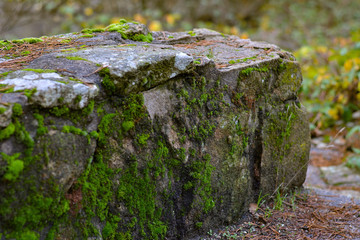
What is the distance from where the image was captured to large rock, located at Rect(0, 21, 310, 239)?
1.61 metres

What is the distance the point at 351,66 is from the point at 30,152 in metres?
6.01

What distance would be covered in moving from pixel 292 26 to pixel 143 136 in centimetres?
1176

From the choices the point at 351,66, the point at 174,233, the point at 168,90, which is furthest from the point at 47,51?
the point at 351,66

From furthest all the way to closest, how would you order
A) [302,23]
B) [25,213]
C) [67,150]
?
[302,23] < [67,150] < [25,213]

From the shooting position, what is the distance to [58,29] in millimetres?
8750

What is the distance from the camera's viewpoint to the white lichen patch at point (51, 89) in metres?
1.64

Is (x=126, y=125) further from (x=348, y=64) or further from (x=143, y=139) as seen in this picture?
(x=348, y=64)

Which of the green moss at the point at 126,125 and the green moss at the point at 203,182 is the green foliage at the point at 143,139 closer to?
the green moss at the point at 126,125

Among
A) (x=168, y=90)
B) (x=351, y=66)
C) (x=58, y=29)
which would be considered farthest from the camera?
(x=58, y=29)

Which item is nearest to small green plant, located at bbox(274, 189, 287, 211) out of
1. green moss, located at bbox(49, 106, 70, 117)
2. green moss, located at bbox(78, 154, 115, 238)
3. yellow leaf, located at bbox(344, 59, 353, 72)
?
green moss, located at bbox(78, 154, 115, 238)

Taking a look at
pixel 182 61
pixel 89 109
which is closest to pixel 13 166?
pixel 89 109

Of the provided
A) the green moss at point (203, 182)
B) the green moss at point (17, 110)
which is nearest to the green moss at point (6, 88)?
the green moss at point (17, 110)

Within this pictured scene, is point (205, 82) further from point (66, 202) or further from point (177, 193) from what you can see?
point (66, 202)

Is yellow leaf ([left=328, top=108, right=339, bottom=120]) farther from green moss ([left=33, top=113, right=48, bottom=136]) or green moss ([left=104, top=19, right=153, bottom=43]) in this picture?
green moss ([left=33, top=113, right=48, bottom=136])
